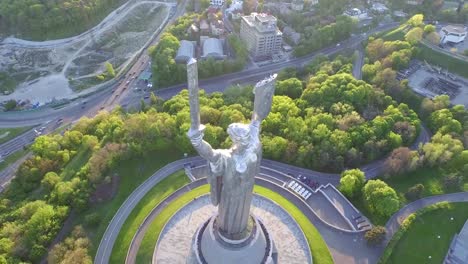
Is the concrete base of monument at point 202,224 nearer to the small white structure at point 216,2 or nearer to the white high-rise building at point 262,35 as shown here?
the white high-rise building at point 262,35

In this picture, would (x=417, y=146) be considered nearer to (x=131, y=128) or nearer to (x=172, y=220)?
(x=172, y=220)

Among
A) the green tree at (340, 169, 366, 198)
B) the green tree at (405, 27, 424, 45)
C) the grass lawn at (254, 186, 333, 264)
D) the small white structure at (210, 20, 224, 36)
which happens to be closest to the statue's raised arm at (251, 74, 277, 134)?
the grass lawn at (254, 186, 333, 264)

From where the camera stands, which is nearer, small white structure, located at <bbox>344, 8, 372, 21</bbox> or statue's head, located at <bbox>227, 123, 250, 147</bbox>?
statue's head, located at <bbox>227, 123, 250, 147</bbox>

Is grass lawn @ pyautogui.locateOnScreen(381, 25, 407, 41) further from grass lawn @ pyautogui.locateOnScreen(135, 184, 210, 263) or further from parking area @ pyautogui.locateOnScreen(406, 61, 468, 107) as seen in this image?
grass lawn @ pyautogui.locateOnScreen(135, 184, 210, 263)

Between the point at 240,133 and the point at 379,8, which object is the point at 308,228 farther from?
the point at 379,8

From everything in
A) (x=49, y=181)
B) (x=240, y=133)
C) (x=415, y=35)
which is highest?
(x=240, y=133)

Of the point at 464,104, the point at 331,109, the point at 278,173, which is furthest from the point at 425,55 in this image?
the point at 278,173

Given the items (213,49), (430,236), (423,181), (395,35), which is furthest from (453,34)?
(430,236)

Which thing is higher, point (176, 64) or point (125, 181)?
point (176, 64)
